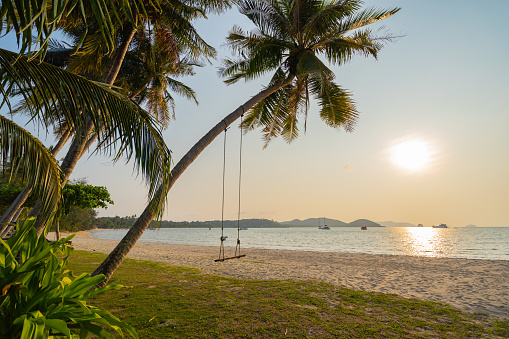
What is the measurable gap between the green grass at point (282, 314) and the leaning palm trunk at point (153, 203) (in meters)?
0.80

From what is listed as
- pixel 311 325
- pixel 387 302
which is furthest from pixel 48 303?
pixel 387 302

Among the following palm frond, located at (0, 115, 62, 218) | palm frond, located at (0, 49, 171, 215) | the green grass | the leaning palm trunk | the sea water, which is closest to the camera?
palm frond, located at (0, 49, 171, 215)

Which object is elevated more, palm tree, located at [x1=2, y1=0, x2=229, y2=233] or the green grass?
palm tree, located at [x1=2, y1=0, x2=229, y2=233]

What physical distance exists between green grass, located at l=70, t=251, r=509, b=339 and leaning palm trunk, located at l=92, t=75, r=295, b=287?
0.80m

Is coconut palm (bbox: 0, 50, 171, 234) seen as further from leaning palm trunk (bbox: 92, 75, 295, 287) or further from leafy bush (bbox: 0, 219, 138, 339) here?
leafy bush (bbox: 0, 219, 138, 339)

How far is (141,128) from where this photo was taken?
3438mm

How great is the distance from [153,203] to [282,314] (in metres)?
2.90

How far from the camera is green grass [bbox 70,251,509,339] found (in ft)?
13.4

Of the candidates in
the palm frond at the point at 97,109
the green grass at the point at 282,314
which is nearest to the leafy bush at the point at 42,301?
the palm frond at the point at 97,109

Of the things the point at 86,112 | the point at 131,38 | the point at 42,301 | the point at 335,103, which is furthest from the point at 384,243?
the point at 42,301

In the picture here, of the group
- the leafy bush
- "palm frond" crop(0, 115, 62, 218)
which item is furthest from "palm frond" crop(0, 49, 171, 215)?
the leafy bush

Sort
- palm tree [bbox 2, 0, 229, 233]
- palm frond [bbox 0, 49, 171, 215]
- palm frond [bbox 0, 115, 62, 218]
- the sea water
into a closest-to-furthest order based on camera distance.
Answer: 1. palm frond [bbox 0, 49, 171, 215]
2. palm frond [bbox 0, 115, 62, 218]
3. palm tree [bbox 2, 0, 229, 233]
4. the sea water

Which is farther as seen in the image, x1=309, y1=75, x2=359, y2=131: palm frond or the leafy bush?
x1=309, y1=75, x2=359, y2=131: palm frond

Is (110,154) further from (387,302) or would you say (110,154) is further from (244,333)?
(387,302)
